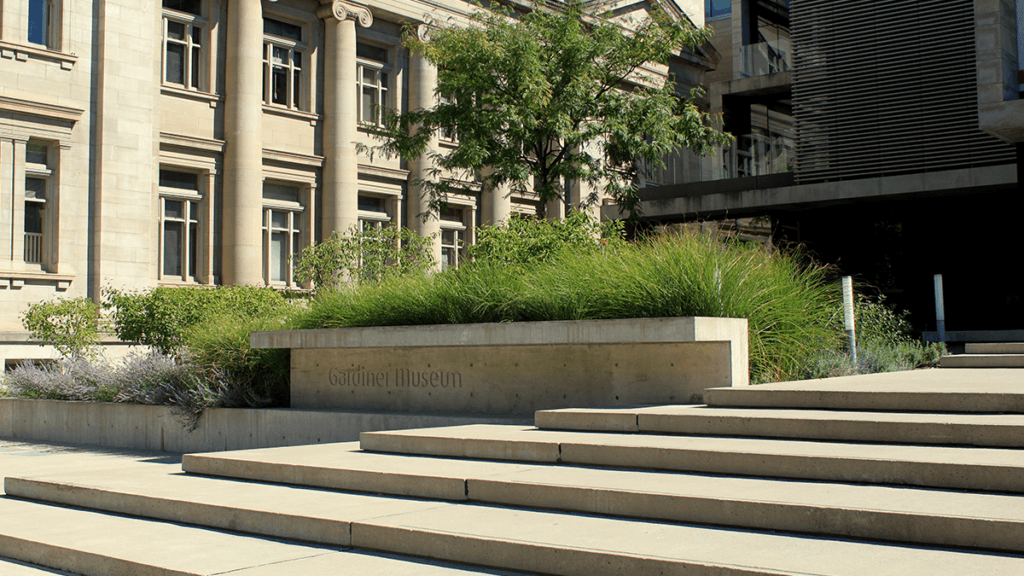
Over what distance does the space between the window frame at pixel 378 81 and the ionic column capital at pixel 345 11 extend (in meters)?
0.96

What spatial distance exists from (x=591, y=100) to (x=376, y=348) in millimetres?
9452

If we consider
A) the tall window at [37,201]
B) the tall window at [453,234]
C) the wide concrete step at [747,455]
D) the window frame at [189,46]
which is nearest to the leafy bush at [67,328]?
the tall window at [37,201]

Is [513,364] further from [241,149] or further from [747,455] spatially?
[241,149]

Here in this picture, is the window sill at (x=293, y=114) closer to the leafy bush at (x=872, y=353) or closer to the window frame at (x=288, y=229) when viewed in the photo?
the window frame at (x=288, y=229)

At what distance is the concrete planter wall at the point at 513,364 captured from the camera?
8.91m

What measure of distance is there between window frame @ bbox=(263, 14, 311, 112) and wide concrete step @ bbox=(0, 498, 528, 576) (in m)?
24.1

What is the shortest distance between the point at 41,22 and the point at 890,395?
77.6 ft

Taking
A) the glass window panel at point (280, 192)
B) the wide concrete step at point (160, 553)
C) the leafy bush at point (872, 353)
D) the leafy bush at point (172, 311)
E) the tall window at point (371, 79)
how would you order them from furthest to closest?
the tall window at point (371, 79) < the glass window panel at point (280, 192) < the leafy bush at point (172, 311) < the leafy bush at point (872, 353) < the wide concrete step at point (160, 553)

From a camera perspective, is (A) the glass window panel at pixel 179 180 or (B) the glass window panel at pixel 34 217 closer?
(B) the glass window panel at pixel 34 217

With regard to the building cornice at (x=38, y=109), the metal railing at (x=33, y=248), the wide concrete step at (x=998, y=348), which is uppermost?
the building cornice at (x=38, y=109)

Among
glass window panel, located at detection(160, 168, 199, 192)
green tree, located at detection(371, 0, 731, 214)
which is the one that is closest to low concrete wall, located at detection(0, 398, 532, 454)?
green tree, located at detection(371, 0, 731, 214)

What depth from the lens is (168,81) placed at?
27.1 m

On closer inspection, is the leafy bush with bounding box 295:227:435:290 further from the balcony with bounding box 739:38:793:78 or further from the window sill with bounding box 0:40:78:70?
the balcony with bounding box 739:38:793:78

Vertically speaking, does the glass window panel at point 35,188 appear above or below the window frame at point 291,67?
below
